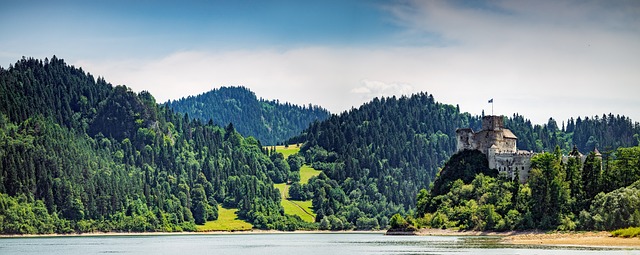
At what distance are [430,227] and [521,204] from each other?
23578mm

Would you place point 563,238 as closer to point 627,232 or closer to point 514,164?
point 627,232

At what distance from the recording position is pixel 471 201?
18975cm

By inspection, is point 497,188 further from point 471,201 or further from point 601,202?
point 601,202

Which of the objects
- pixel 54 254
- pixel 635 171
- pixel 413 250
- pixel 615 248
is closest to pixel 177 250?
pixel 54 254

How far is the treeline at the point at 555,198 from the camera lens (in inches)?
5802

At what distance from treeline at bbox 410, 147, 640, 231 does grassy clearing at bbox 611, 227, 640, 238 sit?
22.2 ft

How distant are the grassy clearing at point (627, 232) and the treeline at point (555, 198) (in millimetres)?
6768

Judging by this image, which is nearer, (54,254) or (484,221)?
(54,254)

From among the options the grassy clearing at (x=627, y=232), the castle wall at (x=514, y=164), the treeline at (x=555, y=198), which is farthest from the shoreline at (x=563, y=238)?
the castle wall at (x=514, y=164)

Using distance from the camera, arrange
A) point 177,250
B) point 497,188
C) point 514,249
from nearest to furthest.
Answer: point 514,249
point 177,250
point 497,188

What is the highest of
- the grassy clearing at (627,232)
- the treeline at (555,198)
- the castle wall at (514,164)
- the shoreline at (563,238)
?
the castle wall at (514,164)

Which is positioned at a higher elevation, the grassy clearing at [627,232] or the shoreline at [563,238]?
the grassy clearing at [627,232]

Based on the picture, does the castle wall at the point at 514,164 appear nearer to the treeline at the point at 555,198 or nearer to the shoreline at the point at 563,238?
the treeline at the point at 555,198

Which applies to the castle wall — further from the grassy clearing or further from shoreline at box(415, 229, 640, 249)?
the grassy clearing
